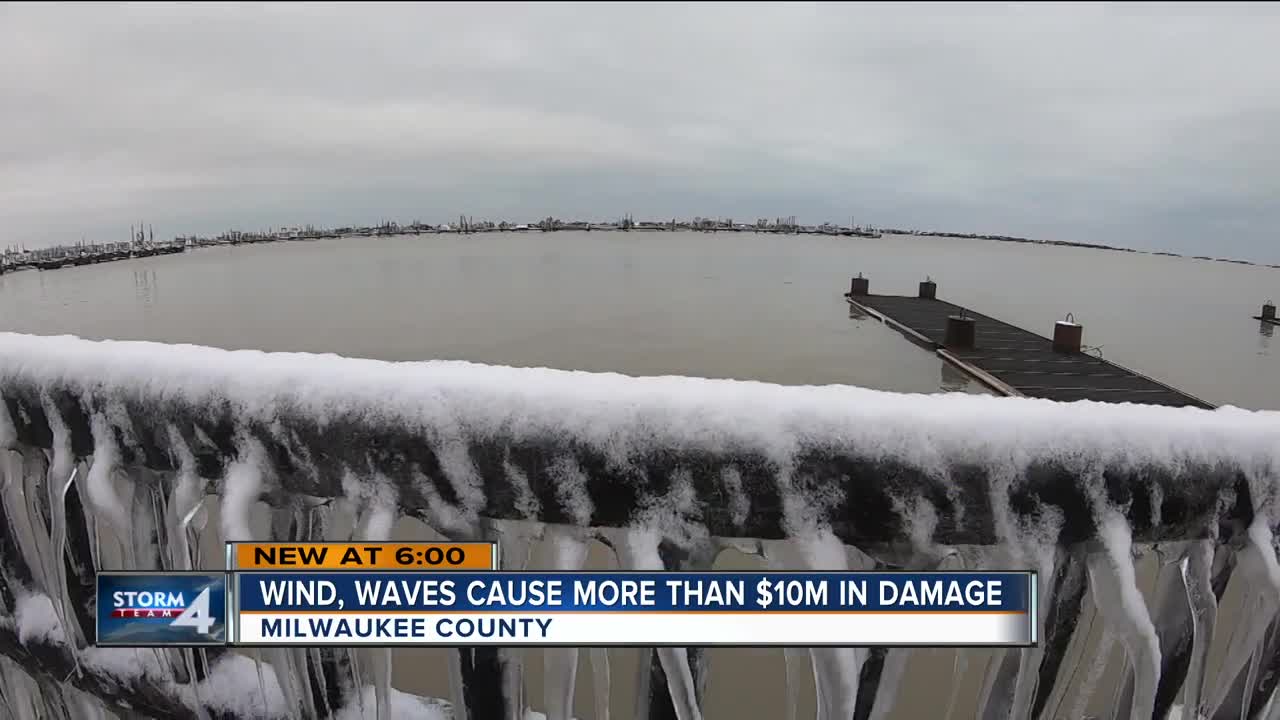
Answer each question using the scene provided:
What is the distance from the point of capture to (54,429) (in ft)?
6.13

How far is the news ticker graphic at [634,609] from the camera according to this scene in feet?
5.18

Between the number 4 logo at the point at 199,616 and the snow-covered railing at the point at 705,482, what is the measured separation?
0.13 meters

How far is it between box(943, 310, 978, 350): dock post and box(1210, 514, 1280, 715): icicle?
2457cm

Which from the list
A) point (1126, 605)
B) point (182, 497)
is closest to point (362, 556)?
point (182, 497)

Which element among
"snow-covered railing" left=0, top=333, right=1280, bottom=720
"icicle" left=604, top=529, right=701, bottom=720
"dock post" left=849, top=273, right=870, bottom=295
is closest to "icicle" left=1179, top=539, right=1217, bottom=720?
"snow-covered railing" left=0, top=333, right=1280, bottom=720

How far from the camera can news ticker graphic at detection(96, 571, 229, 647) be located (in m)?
1.81

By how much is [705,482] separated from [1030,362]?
2438cm

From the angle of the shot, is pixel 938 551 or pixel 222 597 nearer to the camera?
pixel 938 551

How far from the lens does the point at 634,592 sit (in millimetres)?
1613

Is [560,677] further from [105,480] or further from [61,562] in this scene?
[61,562]

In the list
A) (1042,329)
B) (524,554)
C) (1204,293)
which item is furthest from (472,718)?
(1204,293)

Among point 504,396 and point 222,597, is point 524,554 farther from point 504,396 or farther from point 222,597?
point 222,597

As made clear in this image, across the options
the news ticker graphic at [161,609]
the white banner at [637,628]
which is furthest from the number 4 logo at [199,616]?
the white banner at [637,628]

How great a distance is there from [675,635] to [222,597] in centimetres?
126
